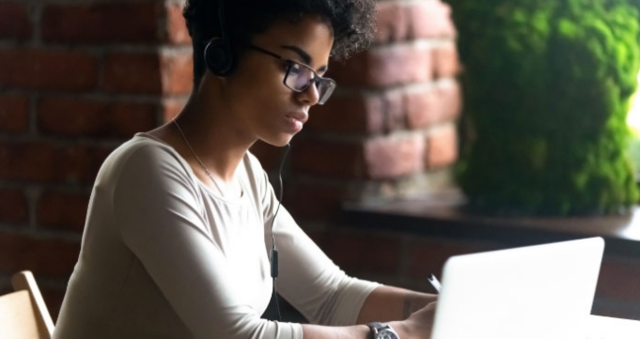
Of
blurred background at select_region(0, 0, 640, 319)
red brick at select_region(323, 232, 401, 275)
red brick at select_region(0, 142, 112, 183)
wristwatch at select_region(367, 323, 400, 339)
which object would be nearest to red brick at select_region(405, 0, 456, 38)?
blurred background at select_region(0, 0, 640, 319)

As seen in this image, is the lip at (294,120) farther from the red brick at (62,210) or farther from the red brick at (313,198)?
the red brick at (62,210)

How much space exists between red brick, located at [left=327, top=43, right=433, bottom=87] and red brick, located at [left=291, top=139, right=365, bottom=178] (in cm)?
12

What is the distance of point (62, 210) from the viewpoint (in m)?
2.05

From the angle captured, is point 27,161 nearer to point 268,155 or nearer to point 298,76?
point 268,155

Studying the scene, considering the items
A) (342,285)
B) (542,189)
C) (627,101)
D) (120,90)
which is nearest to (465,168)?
(542,189)

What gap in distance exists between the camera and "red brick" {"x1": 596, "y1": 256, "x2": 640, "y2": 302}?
5.96ft

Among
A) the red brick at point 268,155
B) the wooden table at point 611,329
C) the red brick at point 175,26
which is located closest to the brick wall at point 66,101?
the red brick at point 175,26

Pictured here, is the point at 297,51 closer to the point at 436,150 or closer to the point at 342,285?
the point at 342,285

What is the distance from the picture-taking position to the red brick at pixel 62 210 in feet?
6.66

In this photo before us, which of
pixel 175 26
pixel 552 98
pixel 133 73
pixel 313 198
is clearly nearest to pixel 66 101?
pixel 133 73

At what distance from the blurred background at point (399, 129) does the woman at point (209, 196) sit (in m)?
0.48

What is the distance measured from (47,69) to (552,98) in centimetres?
94

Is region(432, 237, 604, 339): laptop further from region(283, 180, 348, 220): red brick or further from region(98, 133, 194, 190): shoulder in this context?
region(283, 180, 348, 220): red brick

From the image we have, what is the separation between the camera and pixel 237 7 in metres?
1.38
